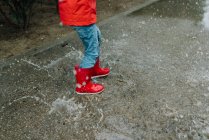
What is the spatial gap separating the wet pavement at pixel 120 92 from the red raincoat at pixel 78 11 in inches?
33.8

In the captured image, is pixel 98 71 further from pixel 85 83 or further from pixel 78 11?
pixel 78 11

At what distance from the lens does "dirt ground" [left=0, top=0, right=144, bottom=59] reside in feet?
17.0

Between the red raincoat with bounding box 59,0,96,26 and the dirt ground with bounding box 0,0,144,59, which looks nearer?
the red raincoat with bounding box 59,0,96,26

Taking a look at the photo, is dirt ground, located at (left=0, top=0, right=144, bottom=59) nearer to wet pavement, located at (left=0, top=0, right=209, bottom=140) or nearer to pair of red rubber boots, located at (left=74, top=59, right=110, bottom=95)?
wet pavement, located at (left=0, top=0, right=209, bottom=140)

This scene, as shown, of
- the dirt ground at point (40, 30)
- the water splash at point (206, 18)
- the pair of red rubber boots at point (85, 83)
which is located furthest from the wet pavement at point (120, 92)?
the dirt ground at point (40, 30)

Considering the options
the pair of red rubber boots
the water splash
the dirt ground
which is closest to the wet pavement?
the pair of red rubber boots

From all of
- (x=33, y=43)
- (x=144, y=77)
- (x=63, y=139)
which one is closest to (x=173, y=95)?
(x=144, y=77)

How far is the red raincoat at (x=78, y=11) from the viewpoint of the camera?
3.34m

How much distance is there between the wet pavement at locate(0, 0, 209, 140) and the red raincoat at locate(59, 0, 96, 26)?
0.86 meters

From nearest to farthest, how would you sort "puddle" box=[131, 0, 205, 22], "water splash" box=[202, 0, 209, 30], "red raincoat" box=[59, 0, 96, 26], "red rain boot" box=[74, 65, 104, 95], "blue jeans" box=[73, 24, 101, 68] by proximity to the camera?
"red raincoat" box=[59, 0, 96, 26], "blue jeans" box=[73, 24, 101, 68], "red rain boot" box=[74, 65, 104, 95], "water splash" box=[202, 0, 209, 30], "puddle" box=[131, 0, 205, 22]

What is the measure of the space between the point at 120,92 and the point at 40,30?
2.57 meters

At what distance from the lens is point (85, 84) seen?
3773 millimetres

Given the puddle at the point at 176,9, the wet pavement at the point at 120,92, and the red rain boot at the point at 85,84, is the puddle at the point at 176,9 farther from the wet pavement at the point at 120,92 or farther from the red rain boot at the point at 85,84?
the red rain boot at the point at 85,84

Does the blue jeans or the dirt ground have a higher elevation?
the blue jeans
